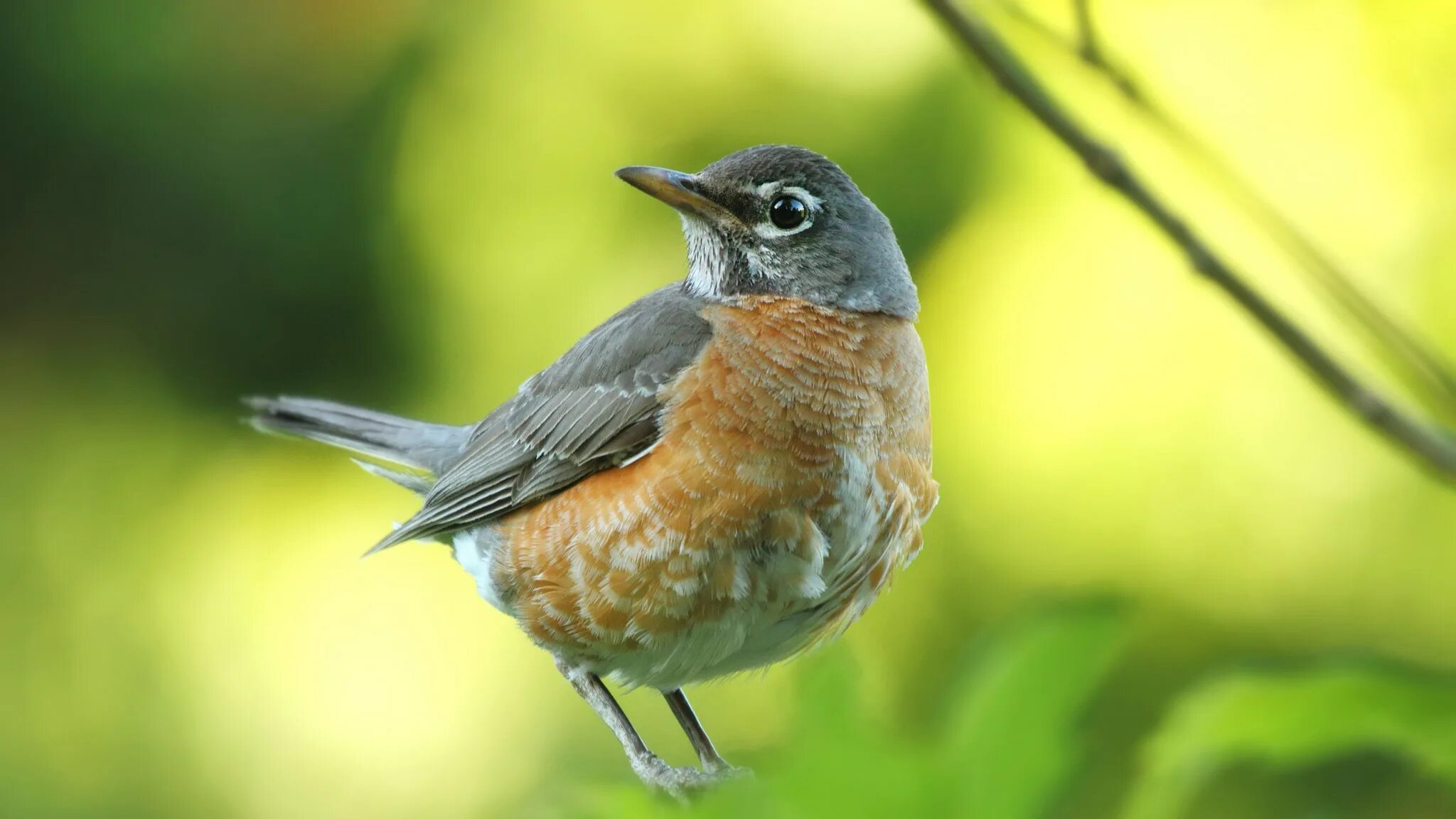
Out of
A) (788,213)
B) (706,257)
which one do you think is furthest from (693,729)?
(788,213)

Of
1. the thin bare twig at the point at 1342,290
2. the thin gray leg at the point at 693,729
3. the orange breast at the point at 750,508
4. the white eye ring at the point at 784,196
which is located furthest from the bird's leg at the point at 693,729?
the thin bare twig at the point at 1342,290

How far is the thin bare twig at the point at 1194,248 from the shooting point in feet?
2.89

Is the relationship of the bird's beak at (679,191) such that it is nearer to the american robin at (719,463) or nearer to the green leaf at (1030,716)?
the american robin at (719,463)

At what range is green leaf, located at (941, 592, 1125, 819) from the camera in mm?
562

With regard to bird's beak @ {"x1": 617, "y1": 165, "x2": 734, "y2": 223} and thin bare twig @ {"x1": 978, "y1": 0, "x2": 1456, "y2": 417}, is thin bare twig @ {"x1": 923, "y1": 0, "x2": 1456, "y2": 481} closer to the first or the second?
thin bare twig @ {"x1": 978, "y1": 0, "x2": 1456, "y2": 417}

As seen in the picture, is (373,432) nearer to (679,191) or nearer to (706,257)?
(706,257)

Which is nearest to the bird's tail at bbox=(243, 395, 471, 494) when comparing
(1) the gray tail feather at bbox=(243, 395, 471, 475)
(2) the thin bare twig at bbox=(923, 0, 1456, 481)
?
(1) the gray tail feather at bbox=(243, 395, 471, 475)

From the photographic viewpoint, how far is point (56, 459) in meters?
5.27

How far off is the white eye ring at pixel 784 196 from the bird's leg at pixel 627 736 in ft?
3.41

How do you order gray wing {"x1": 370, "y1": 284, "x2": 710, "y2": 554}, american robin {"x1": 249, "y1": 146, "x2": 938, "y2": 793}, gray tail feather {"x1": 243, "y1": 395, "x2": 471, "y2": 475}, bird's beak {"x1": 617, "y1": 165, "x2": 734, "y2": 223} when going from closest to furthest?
1. american robin {"x1": 249, "y1": 146, "x2": 938, "y2": 793}
2. bird's beak {"x1": 617, "y1": 165, "x2": 734, "y2": 223}
3. gray wing {"x1": 370, "y1": 284, "x2": 710, "y2": 554}
4. gray tail feather {"x1": 243, "y1": 395, "x2": 471, "y2": 475}

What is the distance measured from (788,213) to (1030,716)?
240 centimetres

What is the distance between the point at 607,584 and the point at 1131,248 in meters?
2.42

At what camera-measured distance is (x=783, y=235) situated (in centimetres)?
292

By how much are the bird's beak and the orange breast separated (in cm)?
20
